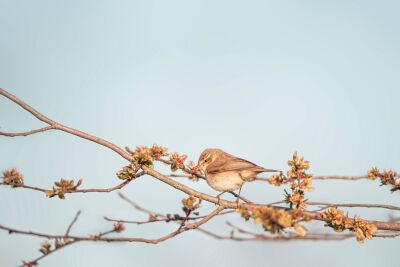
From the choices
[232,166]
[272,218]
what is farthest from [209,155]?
[272,218]

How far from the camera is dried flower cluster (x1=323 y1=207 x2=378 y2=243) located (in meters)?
4.67

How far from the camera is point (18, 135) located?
499cm

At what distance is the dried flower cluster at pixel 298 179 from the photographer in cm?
491

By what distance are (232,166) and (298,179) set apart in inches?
131

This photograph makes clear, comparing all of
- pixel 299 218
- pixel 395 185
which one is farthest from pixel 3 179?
pixel 395 185

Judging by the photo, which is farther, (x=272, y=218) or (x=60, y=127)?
(x=60, y=127)

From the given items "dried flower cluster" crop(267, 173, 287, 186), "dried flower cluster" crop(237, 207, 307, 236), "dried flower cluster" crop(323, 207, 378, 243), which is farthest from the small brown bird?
"dried flower cluster" crop(237, 207, 307, 236)

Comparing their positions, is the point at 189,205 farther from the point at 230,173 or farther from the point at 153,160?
the point at 230,173

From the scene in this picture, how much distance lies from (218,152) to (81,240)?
519cm

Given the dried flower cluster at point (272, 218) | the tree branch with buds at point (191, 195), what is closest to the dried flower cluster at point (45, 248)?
the tree branch with buds at point (191, 195)

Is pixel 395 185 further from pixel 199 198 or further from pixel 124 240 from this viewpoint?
pixel 124 240

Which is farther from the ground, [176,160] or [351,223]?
[176,160]

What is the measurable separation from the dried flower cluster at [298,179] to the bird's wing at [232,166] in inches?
101

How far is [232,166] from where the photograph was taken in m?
8.38
